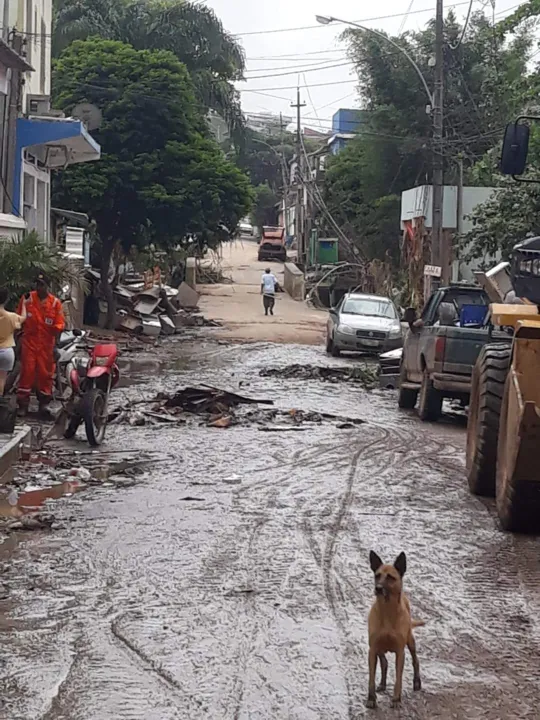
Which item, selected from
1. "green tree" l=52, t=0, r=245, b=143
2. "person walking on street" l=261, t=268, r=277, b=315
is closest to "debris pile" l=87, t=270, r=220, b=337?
"person walking on street" l=261, t=268, r=277, b=315

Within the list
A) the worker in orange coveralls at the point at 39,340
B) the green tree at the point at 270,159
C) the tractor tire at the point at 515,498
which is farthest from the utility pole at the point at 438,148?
the green tree at the point at 270,159

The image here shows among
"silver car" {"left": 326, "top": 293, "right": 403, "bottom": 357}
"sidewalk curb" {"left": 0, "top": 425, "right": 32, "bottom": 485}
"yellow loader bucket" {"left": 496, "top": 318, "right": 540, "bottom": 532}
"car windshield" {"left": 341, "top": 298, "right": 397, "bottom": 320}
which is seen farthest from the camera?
"car windshield" {"left": 341, "top": 298, "right": 397, "bottom": 320}

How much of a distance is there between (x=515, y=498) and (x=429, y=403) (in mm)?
8063

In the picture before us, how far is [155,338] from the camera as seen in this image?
3234 cm

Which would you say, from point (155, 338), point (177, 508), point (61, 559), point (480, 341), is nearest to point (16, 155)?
point (155, 338)

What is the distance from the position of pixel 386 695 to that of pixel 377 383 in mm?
16612

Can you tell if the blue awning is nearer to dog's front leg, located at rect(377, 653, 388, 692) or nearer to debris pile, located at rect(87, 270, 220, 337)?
debris pile, located at rect(87, 270, 220, 337)

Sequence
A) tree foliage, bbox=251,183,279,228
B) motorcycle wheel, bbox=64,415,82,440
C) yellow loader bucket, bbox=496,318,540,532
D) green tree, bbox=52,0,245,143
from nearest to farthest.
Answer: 1. yellow loader bucket, bbox=496,318,540,532
2. motorcycle wheel, bbox=64,415,82,440
3. green tree, bbox=52,0,245,143
4. tree foliage, bbox=251,183,279,228

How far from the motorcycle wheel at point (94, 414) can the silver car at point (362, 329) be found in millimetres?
14438

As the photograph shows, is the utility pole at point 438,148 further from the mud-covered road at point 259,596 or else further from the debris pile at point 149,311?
the mud-covered road at point 259,596

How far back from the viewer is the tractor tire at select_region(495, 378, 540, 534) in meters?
8.66

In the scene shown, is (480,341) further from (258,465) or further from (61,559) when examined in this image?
(61,559)

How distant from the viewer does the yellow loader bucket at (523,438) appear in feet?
27.4

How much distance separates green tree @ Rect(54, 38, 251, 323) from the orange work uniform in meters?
18.4
